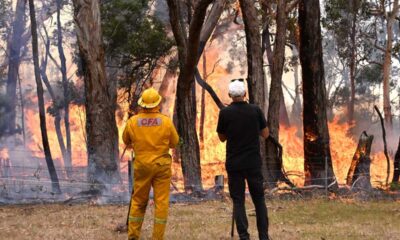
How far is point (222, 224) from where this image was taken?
9.04 meters

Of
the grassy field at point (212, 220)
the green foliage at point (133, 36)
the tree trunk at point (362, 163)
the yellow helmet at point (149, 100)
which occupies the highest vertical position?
the green foliage at point (133, 36)

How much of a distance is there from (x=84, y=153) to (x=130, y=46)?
18.1m

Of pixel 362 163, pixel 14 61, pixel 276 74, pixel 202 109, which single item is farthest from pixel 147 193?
pixel 202 109

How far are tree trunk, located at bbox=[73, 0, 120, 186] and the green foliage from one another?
9.25 meters

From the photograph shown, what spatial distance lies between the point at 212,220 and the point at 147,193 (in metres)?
2.71

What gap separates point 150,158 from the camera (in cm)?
684

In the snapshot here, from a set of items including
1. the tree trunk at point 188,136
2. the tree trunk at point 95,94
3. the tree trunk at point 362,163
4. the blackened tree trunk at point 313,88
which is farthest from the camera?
the tree trunk at point 188,136

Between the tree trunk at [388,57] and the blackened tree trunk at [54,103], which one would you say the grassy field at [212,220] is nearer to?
the tree trunk at [388,57]

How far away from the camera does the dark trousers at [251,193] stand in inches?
267

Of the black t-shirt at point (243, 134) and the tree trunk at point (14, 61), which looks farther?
the tree trunk at point (14, 61)

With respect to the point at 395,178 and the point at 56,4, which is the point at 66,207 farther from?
the point at 56,4

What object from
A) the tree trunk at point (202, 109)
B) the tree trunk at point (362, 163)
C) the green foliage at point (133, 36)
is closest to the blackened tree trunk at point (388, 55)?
the tree trunk at point (202, 109)

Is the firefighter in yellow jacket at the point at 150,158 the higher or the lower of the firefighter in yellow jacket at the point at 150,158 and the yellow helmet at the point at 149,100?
the lower

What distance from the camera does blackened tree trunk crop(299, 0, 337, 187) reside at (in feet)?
48.6
